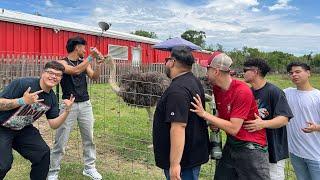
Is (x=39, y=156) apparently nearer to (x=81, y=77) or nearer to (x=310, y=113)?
(x=81, y=77)

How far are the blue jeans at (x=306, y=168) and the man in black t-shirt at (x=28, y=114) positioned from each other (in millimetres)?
2449

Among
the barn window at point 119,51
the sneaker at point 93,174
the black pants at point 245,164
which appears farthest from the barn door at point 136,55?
the black pants at point 245,164

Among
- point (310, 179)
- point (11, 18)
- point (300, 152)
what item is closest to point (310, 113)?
point (300, 152)

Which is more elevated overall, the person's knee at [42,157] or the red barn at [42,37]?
the red barn at [42,37]

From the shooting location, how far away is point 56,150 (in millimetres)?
4996

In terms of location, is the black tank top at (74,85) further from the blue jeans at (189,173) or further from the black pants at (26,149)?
the blue jeans at (189,173)

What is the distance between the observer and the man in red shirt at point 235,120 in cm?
308

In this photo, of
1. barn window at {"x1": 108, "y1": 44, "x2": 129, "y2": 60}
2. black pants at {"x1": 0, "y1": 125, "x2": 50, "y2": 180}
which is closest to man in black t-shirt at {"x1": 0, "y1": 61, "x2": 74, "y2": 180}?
black pants at {"x1": 0, "y1": 125, "x2": 50, "y2": 180}

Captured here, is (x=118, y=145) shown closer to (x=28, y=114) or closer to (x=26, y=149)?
(x=26, y=149)

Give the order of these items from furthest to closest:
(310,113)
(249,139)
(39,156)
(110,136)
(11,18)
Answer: (11,18)
(110,136)
(39,156)
(310,113)
(249,139)

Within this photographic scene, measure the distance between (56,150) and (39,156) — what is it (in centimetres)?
74

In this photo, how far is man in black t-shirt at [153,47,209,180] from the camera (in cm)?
301

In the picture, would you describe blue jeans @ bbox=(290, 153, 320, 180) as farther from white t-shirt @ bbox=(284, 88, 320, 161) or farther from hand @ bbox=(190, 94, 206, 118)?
hand @ bbox=(190, 94, 206, 118)

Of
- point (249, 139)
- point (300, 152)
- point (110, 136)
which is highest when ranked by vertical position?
point (249, 139)
